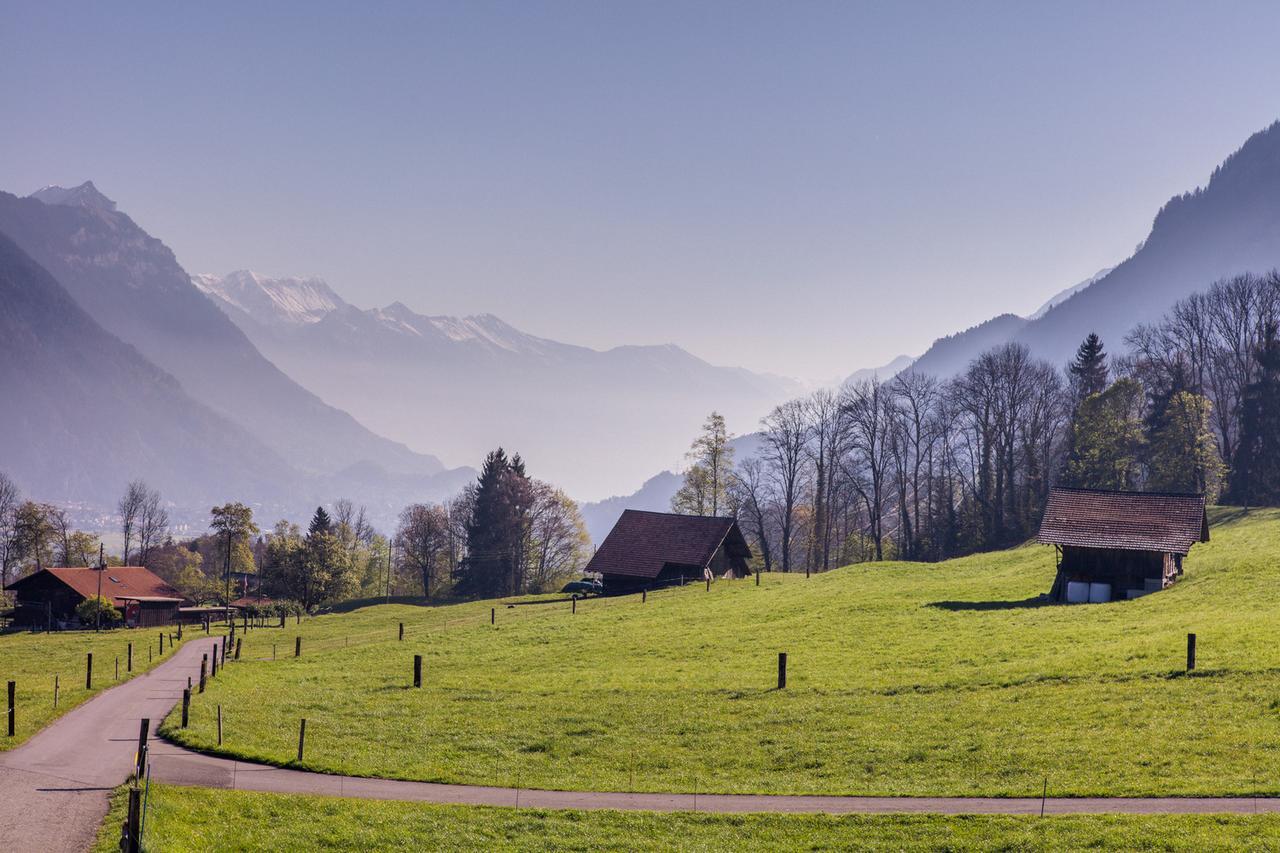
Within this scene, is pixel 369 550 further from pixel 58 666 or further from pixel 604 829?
pixel 604 829

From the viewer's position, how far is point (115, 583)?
3883 inches

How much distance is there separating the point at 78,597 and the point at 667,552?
62699 mm

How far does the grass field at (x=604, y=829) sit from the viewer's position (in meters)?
18.3

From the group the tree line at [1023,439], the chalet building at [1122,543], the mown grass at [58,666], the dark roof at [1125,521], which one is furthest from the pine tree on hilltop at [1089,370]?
the mown grass at [58,666]

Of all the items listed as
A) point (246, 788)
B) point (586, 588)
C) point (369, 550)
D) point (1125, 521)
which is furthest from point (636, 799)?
point (369, 550)

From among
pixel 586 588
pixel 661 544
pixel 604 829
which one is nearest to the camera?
pixel 604 829

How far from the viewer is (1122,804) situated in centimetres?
2022

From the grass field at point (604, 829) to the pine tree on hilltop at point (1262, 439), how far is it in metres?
74.4

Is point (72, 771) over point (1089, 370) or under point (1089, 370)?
under

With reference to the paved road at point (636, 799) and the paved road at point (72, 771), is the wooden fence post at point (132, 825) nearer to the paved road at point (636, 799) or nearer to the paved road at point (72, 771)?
the paved road at point (72, 771)

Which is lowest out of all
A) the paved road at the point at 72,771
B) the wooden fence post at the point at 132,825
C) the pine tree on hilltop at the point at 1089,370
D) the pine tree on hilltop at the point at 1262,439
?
the paved road at the point at 72,771

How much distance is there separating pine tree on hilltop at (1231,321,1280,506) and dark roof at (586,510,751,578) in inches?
1778

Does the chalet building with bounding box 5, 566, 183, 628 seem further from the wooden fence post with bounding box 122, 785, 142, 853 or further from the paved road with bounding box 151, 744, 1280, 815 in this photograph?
the wooden fence post with bounding box 122, 785, 142, 853

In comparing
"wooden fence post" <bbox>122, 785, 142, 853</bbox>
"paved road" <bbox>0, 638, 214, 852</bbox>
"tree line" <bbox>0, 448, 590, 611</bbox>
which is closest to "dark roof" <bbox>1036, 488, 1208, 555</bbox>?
"paved road" <bbox>0, 638, 214, 852</bbox>
